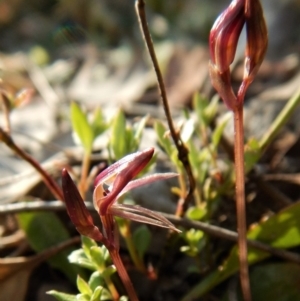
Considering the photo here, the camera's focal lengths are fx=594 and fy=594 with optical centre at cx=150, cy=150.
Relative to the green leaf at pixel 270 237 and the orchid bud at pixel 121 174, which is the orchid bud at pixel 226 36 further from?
the green leaf at pixel 270 237

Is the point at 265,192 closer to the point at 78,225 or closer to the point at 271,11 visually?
the point at 78,225

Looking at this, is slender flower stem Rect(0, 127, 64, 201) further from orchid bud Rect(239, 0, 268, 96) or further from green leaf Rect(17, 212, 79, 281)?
orchid bud Rect(239, 0, 268, 96)

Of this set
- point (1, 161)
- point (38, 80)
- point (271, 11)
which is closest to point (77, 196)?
point (1, 161)

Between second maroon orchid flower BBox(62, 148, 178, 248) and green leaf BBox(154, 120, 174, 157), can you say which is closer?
second maroon orchid flower BBox(62, 148, 178, 248)

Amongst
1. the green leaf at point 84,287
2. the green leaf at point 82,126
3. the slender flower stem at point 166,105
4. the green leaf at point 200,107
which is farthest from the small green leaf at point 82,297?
the green leaf at point 200,107

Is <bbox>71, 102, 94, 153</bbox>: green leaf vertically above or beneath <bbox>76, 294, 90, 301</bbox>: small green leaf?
above

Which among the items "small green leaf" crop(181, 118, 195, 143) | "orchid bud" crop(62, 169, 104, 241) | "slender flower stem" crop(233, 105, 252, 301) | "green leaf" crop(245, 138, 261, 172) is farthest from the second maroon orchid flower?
"green leaf" crop(245, 138, 261, 172)

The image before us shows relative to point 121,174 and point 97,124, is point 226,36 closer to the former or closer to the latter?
point 121,174
